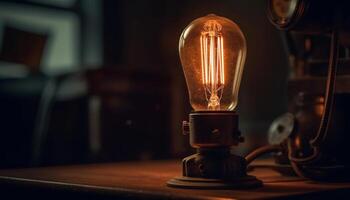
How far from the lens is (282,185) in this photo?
43.4 inches

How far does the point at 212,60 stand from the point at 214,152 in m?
0.16

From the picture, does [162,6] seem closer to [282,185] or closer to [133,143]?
[133,143]

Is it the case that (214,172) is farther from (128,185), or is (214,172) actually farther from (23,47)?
(23,47)

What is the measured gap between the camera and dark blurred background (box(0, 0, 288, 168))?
2.64 m

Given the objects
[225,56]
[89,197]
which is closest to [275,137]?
[225,56]

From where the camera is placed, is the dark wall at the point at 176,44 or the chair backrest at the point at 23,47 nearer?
the chair backrest at the point at 23,47

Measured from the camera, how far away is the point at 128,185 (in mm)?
1081

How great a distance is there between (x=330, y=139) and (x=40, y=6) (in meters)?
2.26

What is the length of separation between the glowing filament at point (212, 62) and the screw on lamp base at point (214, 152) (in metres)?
0.08

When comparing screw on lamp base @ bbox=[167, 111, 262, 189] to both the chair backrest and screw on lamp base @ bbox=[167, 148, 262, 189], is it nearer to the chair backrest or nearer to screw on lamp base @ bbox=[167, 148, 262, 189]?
screw on lamp base @ bbox=[167, 148, 262, 189]

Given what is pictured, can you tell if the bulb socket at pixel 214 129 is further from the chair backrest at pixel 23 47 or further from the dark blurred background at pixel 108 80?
the chair backrest at pixel 23 47

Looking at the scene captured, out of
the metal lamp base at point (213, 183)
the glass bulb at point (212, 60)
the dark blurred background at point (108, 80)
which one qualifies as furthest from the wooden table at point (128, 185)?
the dark blurred background at point (108, 80)

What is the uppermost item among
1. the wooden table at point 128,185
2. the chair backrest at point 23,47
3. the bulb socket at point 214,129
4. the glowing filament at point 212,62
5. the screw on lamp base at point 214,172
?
the chair backrest at point 23,47

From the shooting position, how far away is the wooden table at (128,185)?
0.97 metres
